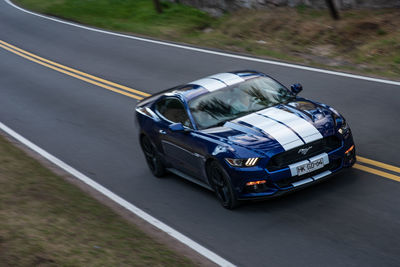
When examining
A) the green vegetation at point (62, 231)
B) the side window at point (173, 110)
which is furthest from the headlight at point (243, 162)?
the green vegetation at point (62, 231)

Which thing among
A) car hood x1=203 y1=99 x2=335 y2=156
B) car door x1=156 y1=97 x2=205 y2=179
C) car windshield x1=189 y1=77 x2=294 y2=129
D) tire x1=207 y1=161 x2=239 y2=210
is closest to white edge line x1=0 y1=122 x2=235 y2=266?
tire x1=207 y1=161 x2=239 y2=210

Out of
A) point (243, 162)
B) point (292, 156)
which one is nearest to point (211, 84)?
point (243, 162)

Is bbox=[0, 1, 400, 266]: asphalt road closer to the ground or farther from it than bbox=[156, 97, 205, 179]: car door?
closer to the ground

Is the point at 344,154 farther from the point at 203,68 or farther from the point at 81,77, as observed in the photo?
the point at 81,77

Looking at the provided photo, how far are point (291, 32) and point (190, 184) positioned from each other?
10.8m

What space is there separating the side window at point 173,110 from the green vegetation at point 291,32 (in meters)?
6.42

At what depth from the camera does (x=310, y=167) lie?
7.78m

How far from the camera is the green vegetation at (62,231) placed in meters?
6.79

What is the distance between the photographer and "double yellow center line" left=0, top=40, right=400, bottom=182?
28.3 ft

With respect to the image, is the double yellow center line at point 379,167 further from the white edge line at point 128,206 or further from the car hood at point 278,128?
the white edge line at point 128,206

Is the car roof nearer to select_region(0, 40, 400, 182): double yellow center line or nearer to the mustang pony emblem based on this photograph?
the mustang pony emblem

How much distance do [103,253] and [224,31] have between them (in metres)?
15.8

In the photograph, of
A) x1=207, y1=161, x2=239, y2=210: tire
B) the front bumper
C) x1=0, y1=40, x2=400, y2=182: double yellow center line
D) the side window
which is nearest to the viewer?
the front bumper

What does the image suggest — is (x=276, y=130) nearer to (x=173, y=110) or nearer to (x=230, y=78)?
(x=230, y=78)
